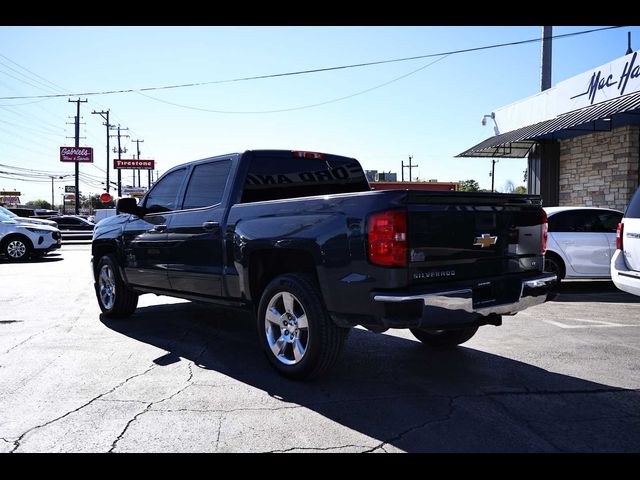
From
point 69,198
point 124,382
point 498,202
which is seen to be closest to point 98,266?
point 124,382

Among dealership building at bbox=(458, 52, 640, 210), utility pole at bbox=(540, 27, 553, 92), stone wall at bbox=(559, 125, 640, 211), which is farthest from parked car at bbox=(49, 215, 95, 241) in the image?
stone wall at bbox=(559, 125, 640, 211)

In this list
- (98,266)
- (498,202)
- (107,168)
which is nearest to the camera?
(498,202)

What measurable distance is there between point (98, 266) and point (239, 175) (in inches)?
129

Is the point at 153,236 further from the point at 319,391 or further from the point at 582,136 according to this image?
the point at 582,136

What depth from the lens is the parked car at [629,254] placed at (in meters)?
5.05

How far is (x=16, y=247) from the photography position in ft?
52.1

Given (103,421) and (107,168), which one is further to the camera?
(107,168)

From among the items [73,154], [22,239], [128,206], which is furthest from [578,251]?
[73,154]

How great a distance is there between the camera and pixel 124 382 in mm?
4309

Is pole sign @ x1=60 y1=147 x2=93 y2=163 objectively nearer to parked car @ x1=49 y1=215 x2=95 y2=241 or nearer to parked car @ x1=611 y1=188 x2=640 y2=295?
parked car @ x1=49 y1=215 x2=95 y2=241

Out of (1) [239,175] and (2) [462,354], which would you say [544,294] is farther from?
(1) [239,175]

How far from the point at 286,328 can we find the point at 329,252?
902 millimetres

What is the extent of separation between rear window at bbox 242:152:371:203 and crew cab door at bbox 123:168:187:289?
120cm

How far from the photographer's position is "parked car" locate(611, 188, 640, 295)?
505 cm
